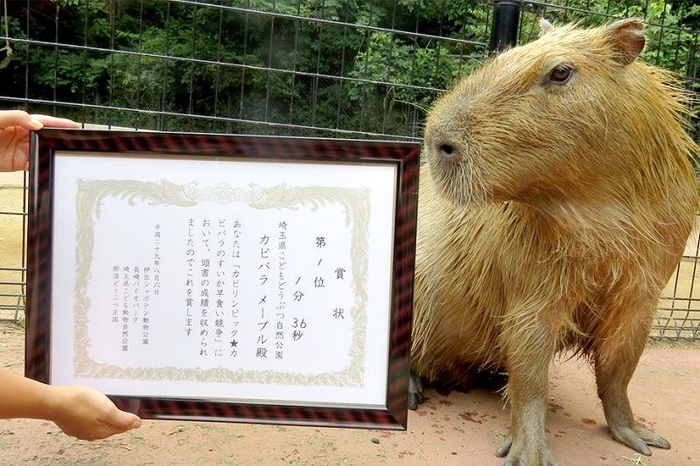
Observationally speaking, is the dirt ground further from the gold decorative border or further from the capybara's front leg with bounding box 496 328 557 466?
the gold decorative border

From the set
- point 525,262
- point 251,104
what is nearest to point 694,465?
point 525,262

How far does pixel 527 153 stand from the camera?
1.90 metres

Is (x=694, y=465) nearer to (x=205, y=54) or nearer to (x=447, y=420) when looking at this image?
(x=447, y=420)

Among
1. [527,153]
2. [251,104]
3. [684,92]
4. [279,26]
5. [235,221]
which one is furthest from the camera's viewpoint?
[279,26]

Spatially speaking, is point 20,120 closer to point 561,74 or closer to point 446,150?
point 446,150

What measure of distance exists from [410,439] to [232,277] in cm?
124

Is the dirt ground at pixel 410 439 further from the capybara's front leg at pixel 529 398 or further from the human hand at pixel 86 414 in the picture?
the human hand at pixel 86 414

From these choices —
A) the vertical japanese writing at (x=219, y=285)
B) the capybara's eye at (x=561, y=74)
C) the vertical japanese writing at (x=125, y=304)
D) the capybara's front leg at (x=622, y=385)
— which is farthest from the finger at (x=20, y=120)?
the capybara's front leg at (x=622, y=385)

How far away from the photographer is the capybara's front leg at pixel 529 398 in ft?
7.53

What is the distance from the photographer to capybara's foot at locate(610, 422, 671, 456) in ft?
8.45

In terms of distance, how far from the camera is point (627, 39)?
1.95 m

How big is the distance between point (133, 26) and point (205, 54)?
2.80 meters

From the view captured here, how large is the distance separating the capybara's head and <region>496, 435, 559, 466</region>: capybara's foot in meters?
0.97

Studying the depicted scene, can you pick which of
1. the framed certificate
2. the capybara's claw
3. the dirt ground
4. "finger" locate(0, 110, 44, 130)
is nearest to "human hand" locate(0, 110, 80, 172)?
"finger" locate(0, 110, 44, 130)
